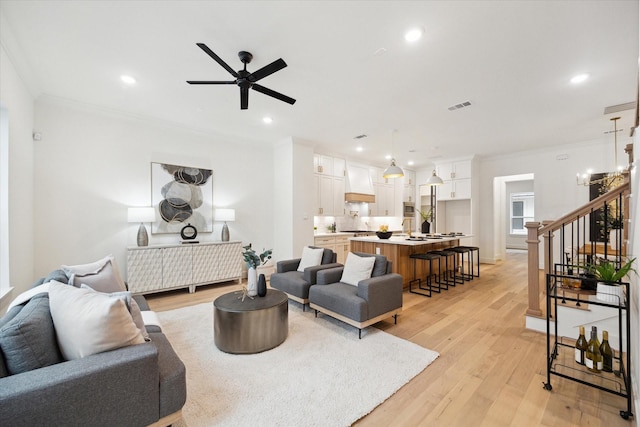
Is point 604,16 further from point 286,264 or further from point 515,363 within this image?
point 286,264

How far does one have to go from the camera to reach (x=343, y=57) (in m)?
2.83

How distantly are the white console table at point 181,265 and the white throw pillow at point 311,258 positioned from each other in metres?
1.67

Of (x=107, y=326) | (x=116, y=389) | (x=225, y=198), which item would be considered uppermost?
(x=225, y=198)

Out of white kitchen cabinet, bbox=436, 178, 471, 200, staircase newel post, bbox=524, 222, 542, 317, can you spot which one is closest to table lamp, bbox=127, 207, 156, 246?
staircase newel post, bbox=524, 222, 542, 317

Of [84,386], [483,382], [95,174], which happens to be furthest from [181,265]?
[483,382]

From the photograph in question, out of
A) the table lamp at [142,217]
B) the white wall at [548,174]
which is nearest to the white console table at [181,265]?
the table lamp at [142,217]

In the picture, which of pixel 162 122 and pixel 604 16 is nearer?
pixel 604 16

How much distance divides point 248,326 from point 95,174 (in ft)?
12.0

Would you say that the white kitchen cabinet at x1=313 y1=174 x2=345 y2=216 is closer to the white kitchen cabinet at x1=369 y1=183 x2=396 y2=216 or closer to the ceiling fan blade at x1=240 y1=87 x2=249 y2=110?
the white kitchen cabinet at x1=369 y1=183 x2=396 y2=216

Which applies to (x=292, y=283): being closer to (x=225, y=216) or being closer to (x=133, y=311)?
(x=225, y=216)

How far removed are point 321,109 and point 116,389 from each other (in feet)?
12.8

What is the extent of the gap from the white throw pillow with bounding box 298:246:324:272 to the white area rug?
1031 mm

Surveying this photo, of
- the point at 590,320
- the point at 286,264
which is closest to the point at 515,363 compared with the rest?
the point at 590,320

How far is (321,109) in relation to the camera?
4.18 m
